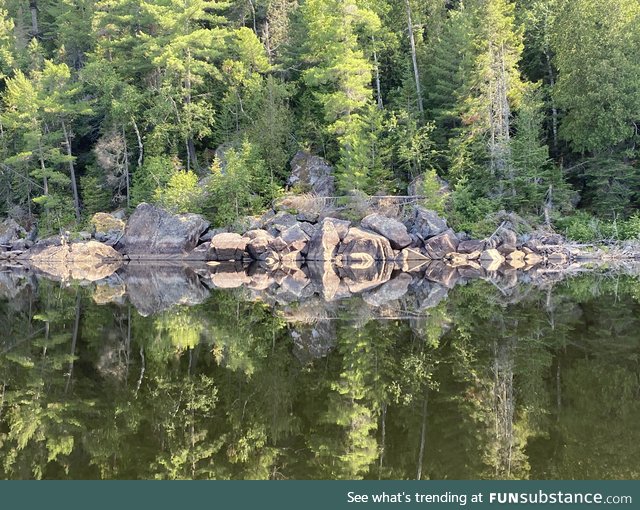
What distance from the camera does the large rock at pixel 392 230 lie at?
33.5 m

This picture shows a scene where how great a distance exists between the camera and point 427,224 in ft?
112

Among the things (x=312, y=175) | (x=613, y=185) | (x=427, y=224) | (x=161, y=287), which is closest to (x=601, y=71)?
(x=613, y=185)

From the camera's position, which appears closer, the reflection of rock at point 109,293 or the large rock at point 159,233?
A: the reflection of rock at point 109,293

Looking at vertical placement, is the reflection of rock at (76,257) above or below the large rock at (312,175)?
below

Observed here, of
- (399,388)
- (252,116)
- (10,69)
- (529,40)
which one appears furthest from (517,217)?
(10,69)

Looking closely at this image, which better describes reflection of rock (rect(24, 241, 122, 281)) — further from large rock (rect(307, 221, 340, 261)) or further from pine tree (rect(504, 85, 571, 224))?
pine tree (rect(504, 85, 571, 224))

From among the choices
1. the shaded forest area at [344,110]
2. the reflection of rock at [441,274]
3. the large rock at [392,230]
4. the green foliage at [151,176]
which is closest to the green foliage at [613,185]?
the shaded forest area at [344,110]

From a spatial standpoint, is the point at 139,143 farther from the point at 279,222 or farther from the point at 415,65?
the point at 415,65

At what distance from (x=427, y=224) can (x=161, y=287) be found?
1585 centimetres

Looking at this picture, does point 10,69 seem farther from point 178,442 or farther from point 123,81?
point 178,442

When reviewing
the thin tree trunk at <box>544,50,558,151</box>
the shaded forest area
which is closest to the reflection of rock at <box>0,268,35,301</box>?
the shaded forest area

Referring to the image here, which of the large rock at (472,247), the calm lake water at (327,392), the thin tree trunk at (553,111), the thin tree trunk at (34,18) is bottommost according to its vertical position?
the calm lake water at (327,392)

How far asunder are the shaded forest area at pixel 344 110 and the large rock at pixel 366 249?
4.22m

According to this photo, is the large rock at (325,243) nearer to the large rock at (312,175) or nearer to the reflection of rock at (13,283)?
the large rock at (312,175)
